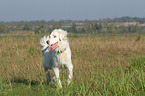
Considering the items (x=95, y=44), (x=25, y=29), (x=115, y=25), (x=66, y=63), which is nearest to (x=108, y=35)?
(x=115, y=25)

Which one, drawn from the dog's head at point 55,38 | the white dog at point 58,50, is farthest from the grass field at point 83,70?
the dog's head at point 55,38

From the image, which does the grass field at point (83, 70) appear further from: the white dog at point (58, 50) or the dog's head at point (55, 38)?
the dog's head at point (55, 38)

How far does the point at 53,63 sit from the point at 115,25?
757cm

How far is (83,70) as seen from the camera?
5.98 metres

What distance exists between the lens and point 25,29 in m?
11.5

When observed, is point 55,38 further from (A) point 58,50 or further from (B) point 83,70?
(B) point 83,70

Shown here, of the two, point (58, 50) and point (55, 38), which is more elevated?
point (55, 38)

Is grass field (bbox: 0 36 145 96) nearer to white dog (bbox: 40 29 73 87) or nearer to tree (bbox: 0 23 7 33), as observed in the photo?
white dog (bbox: 40 29 73 87)

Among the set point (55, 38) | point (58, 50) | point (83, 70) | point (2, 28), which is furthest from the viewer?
point (2, 28)

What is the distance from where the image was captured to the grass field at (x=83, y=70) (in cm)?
399

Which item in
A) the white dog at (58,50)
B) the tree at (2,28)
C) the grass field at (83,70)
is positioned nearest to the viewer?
the grass field at (83,70)

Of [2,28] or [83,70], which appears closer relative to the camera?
[83,70]

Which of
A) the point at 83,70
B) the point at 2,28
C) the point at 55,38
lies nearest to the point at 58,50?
the point at 55,38

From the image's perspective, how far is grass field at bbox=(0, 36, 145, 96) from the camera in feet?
13.1
